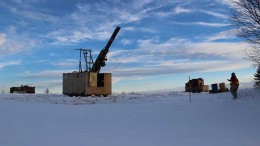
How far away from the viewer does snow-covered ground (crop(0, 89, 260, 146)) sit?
1009cm

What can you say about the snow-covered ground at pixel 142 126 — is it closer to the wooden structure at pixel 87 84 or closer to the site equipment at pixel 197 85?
the wooden structure at pixel 87 84

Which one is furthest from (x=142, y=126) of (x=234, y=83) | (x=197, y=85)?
(x=197, y=85)

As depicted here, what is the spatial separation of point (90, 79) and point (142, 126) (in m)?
18.5

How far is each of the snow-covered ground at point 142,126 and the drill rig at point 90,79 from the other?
36.9 ft

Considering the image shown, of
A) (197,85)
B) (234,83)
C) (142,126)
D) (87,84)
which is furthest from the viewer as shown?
(197,85)

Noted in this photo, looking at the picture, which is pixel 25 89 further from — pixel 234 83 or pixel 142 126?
pixel 142 126

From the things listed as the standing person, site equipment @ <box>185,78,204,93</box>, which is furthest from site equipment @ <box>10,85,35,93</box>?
the standing person

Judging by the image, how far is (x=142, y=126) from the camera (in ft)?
45.5

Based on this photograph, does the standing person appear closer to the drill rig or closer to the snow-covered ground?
the snow-covered ground

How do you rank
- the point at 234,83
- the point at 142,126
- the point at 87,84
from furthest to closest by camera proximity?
1. the point at 87,84
2. the point at 234,83
3. the point at 142,126

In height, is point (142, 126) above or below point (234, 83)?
below

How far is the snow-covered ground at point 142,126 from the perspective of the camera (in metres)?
10.1

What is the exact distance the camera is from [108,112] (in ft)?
61.8

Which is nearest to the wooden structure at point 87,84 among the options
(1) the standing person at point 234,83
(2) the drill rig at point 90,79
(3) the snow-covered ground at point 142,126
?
(2) the drill rig at point 90,79
